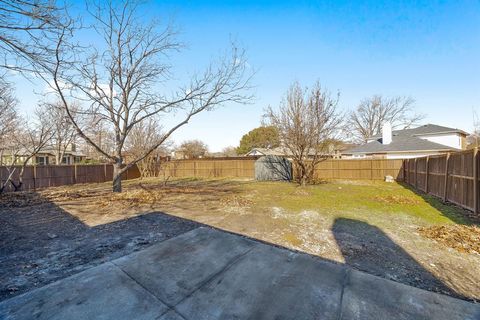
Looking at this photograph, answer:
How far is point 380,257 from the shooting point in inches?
140

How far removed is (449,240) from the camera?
4.25 metres

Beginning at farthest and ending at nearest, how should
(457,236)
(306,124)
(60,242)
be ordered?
(306,124) → (457,236) → (60,242)

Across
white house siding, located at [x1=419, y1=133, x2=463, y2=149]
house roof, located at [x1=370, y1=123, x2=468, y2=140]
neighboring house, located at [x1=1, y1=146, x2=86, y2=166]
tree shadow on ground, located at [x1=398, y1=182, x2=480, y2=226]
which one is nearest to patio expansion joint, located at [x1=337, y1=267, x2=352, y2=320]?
tree shadow on ground, located at [x1=398, y1=182, x2=480, y2=226]

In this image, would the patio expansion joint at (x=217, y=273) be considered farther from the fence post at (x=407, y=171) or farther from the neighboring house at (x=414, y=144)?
the neighboring house at (x=414, y=144)

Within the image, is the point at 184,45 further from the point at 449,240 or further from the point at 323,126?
the point at 449,240

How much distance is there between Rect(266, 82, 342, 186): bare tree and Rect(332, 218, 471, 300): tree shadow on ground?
800 centimetres

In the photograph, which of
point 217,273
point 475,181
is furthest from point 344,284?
point 475,181

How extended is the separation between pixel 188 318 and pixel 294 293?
818 millimetres

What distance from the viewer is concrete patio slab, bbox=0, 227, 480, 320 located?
162 cm

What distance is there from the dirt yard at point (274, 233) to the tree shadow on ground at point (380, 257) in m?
0.01

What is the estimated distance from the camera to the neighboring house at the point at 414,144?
1964 centimetres

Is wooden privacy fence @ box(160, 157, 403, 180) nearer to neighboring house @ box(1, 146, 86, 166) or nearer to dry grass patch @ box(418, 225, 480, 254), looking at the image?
dry grass patch @ box(418, 225, 480, 254)

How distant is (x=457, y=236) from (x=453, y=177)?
12.9 feet

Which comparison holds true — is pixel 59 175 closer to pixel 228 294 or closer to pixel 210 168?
pixel 210 168
